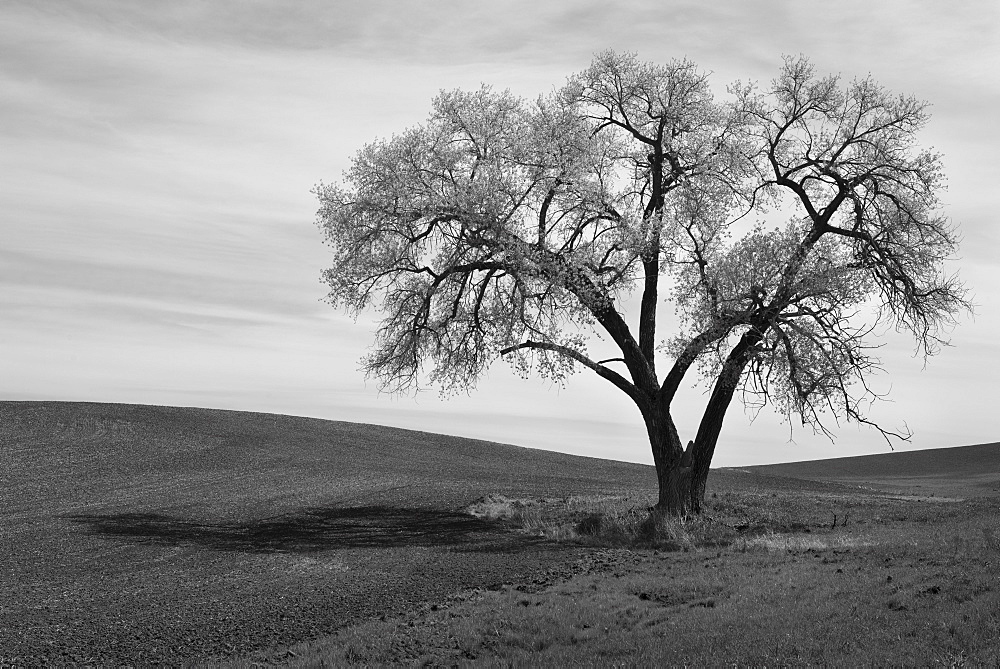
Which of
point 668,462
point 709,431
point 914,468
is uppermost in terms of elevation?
point 709,431

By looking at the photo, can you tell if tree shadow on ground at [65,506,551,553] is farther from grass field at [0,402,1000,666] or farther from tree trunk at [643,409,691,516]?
tree trunk at [643,409,691,516]

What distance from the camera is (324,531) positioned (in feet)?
83.5

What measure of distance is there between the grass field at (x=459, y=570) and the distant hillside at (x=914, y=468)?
1419 cm

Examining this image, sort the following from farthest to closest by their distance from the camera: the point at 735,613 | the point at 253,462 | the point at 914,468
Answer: the point at 914,468 < the point at 253,462 < the point at 735,613

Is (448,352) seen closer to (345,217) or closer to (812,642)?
(345,217)

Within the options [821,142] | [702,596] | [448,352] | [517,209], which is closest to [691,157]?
[821,142]

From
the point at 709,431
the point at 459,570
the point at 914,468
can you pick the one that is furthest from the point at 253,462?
the point at 914,468

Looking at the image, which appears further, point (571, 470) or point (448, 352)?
point (571, 470)

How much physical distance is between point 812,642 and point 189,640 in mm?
9428

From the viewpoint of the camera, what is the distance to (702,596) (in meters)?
16.0

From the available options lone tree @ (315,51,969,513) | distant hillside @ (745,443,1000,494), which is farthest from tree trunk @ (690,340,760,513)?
distant hillside @ (745,443,1000,494)

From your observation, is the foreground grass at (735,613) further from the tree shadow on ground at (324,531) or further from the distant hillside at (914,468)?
the distant hillside at (914,468)

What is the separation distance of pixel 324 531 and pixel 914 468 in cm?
5711

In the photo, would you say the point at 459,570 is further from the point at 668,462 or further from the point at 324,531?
the point at 668,462
